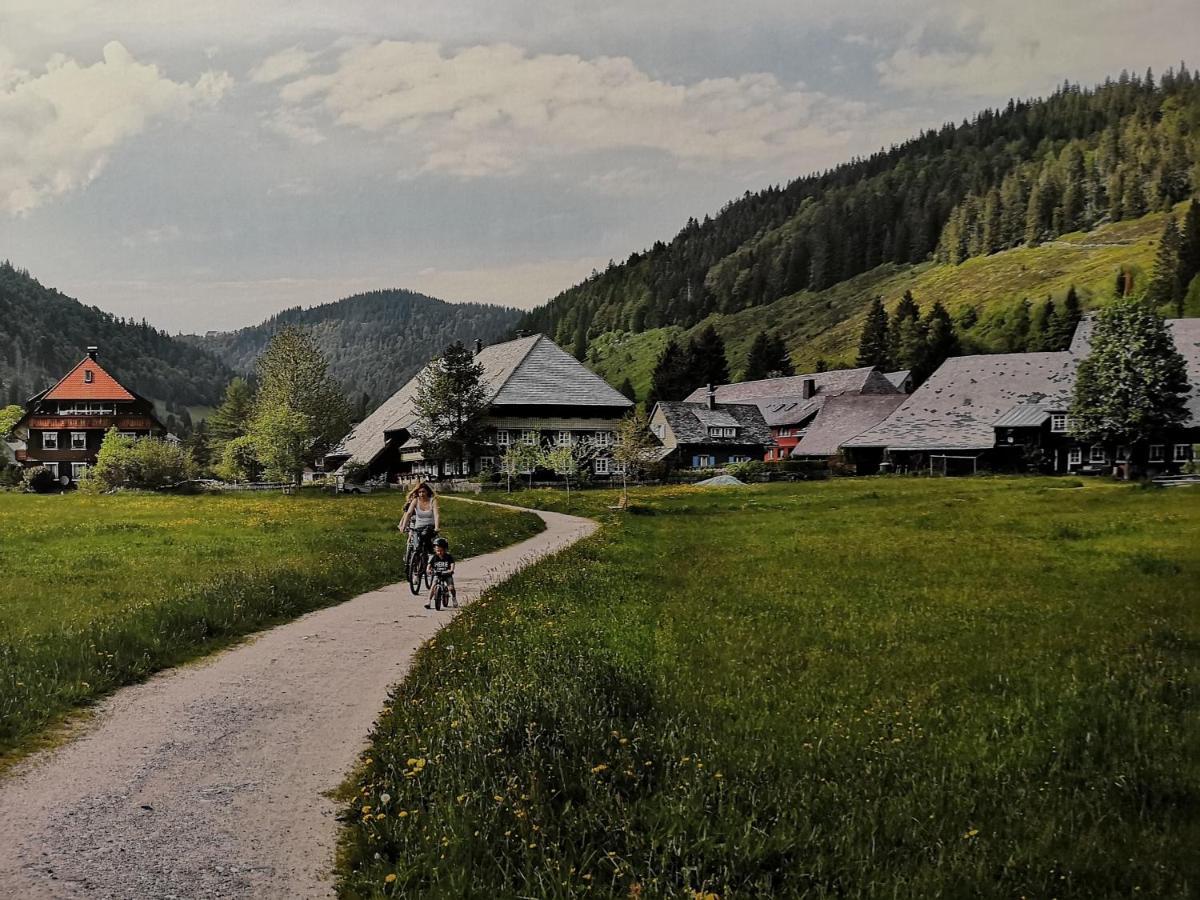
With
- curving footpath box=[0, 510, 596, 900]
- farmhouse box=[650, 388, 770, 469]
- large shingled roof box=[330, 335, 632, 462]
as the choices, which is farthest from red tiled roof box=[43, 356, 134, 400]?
curving footpath box=[0, 510, 596, 900]

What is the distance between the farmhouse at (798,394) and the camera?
121125 millimetres

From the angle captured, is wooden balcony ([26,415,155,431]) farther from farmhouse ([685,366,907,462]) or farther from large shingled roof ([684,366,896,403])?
large shingled roof ([684,366,896,403])

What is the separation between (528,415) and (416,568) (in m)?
68.5

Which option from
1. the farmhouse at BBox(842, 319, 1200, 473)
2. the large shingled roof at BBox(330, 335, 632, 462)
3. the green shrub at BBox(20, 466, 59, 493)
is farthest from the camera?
the large shingled roof at BBox(330, 335, 632, 462)

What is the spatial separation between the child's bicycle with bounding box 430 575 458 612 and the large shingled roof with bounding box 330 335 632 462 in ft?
220

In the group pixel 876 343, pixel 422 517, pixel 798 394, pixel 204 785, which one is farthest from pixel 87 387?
pixel 876 343

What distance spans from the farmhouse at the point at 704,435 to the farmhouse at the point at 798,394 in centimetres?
1203

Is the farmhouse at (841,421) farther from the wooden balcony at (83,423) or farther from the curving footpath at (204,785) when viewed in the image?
the curving footpath at (204,785)

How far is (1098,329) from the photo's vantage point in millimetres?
71875

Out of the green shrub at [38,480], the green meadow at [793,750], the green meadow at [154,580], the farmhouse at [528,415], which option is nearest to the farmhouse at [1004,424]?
the farmhouse at [528,415]

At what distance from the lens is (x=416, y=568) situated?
19.5 metres

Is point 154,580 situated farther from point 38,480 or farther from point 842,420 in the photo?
point 842,420

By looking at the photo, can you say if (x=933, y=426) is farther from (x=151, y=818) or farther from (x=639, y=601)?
(x=151, y=818)

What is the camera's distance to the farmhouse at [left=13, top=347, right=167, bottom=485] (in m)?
97.4
